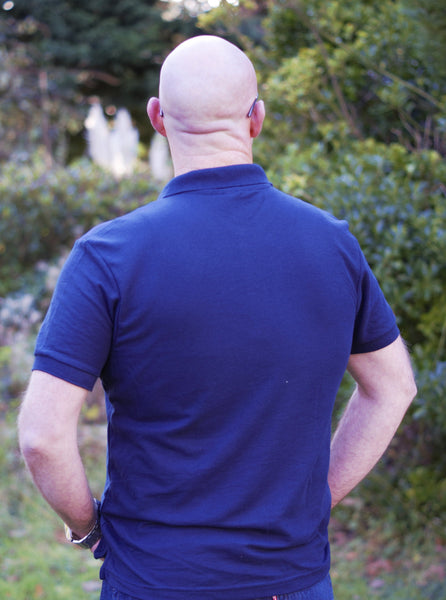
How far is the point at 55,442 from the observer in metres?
1.40

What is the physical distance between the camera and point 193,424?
1352 millimetres

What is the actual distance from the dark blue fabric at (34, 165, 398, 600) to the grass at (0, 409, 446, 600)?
239cm

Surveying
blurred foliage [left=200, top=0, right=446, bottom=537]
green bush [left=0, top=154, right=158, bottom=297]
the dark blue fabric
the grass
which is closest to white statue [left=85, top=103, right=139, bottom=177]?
green bush [left=0, top=154, right=158, bottom=297]

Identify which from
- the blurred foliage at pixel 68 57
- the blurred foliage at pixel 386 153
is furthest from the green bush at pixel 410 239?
the blurred foliage at pixel 68 57

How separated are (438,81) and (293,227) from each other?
2762 mm

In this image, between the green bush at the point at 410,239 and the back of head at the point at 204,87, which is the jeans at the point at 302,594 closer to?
the back of head at the point at 204,87

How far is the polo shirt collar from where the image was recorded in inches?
56.9

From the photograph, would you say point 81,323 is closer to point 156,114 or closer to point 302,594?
point 156,114

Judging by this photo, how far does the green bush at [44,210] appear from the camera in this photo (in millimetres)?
7371

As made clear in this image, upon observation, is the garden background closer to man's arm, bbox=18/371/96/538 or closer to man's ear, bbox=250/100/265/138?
man's ear, bbox=250/100/265/138

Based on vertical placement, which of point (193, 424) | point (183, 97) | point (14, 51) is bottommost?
point (14, 51)

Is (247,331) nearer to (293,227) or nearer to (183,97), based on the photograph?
(293,227)

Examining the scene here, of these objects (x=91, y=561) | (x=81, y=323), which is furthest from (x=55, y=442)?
(x=91, y=561)

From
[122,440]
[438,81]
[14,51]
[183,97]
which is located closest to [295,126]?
[438,81]
